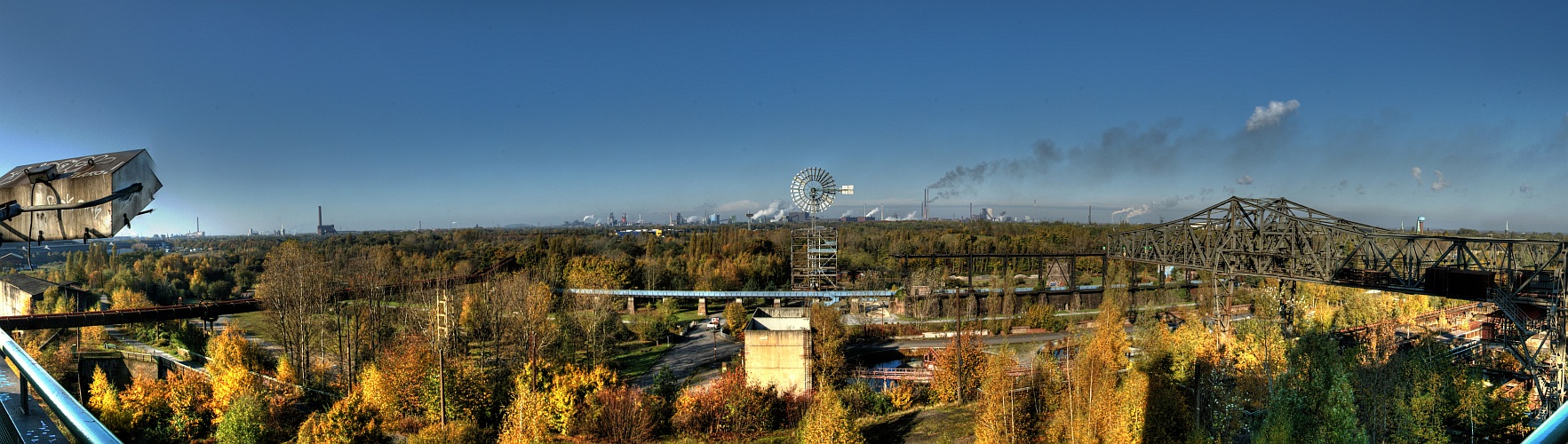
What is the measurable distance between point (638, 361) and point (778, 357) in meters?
12.3

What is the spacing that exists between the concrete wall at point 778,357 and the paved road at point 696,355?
20.1 feet

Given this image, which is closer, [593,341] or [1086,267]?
[593,341]

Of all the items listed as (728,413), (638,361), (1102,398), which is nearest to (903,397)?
(728,413)

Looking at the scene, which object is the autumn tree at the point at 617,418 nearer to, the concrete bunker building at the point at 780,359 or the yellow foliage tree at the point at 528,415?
the yellow foliage tree at the point at 528,415

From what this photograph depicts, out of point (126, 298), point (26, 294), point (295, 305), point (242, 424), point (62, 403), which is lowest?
point (242, 424)

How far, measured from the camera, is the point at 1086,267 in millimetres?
60281

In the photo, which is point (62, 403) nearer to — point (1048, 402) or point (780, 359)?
point (780, 359)

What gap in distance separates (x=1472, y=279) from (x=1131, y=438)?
926 cm

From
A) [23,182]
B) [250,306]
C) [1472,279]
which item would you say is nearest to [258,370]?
[250,306]

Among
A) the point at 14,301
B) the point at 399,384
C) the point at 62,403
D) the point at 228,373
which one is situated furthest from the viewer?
the point at 14,301

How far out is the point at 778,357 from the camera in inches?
789

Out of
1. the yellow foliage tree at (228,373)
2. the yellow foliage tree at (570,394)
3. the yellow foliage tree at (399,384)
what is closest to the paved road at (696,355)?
the yellow foliage tree at (570,394)

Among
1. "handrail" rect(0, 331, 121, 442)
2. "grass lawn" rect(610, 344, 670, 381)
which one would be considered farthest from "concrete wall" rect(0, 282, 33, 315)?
"handrail" rect(0, 331, 121, 442)

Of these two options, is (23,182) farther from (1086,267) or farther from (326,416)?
(1086,267)
